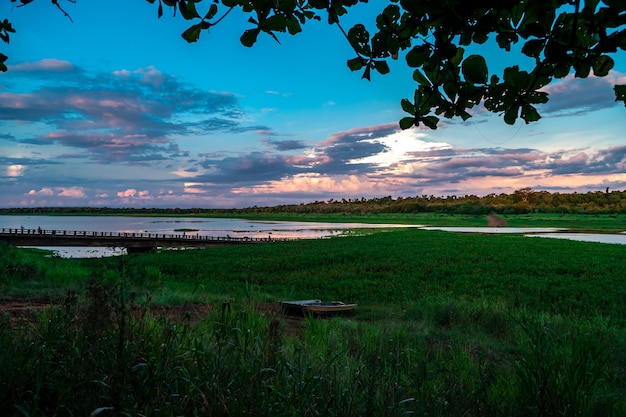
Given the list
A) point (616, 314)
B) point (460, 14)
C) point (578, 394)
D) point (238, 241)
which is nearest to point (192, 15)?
point (460, 14)

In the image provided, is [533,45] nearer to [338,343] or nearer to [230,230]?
[338,343]

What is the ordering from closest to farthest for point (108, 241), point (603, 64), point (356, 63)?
point (603, 64), point (356, 63), point (108, 241)

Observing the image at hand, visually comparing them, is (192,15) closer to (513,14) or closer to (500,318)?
(513,14)

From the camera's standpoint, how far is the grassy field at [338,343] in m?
3.03

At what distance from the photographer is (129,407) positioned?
9.21 ft

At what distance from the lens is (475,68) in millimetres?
1892

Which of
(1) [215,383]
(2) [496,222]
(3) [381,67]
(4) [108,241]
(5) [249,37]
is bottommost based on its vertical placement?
(2) [496,222]

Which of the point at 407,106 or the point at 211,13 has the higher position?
the point at 211,13

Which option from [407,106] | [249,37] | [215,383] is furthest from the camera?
[215,383]

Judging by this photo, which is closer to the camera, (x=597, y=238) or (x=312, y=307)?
(x=312, y=307)

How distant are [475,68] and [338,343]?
14.8ft

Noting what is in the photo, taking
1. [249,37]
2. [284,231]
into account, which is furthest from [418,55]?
[284,231]

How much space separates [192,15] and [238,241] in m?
49.4

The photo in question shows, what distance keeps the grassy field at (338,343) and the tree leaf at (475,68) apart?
1936 millimetres
